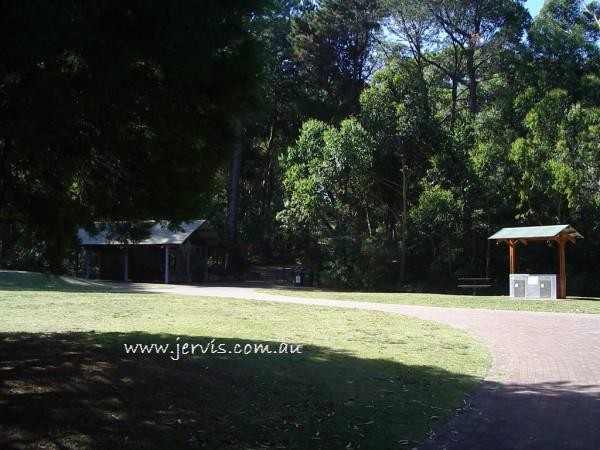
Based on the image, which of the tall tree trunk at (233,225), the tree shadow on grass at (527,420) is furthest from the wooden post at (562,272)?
the tall tree trunk at (233,225)

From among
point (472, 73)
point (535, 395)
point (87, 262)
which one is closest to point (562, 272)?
point (472, 73)

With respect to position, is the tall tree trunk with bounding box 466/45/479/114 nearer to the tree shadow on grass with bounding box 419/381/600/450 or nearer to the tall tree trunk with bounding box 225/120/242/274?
the tall tree trunk with bounding box 225/120/242/274

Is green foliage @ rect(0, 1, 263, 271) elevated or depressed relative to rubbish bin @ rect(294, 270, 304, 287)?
elevated

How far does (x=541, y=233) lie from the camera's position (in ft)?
82.1

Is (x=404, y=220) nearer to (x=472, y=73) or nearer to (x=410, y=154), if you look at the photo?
(x=410, y=154)

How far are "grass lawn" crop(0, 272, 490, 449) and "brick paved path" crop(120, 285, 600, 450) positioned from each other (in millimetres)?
316

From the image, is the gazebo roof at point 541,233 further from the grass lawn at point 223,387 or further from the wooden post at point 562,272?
the grass lawn at point 223,387

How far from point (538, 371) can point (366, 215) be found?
1074 inches

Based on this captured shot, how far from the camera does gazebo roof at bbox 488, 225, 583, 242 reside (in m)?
24.6

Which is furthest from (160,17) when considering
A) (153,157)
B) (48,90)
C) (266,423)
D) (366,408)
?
(366,408)

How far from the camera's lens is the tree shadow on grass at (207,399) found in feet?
17.1

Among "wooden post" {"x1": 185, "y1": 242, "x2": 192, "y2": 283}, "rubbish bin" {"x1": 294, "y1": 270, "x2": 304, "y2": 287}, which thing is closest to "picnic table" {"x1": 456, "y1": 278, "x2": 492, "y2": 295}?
"rubbish bin" {"x1": 294, "y1": 270, "x2": 304, "y2": 287}

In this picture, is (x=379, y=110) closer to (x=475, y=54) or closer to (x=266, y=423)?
(x=475, y=54)

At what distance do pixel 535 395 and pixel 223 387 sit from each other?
3998 millimetres
